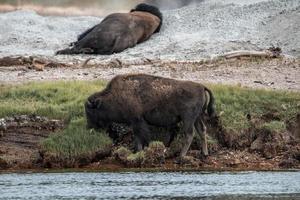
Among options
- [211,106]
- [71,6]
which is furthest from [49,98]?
[71,6]

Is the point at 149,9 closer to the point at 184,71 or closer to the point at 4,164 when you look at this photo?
the point at 184,71

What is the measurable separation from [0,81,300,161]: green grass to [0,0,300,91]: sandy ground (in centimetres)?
153

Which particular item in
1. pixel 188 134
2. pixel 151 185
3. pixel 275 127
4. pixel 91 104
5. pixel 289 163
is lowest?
pixel 289 163

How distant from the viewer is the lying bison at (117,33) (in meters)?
31.2

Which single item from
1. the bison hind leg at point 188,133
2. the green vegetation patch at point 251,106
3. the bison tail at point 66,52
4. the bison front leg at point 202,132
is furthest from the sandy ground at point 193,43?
the bison hind leg at point 188,133

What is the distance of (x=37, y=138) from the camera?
74.5ft

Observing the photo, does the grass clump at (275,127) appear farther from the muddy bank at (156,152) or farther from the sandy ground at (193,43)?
the sandy ground at (193,43)

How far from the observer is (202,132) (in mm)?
22609

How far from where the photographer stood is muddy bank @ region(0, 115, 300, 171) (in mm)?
21703

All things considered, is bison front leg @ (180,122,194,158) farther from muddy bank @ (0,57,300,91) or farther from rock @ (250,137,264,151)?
muddy bank @ (0,57,300,91)

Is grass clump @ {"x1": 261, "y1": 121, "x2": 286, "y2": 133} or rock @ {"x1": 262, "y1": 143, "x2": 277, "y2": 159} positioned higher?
grass clump @ {"x1": 261, "y1": 121, "x2": 286, "y2": 133}

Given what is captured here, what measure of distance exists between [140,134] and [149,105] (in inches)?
27.9

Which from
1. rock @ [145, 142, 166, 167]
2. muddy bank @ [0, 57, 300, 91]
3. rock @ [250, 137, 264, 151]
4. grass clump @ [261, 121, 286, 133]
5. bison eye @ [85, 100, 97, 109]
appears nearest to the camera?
rock @ [145, 142, 166, 167]

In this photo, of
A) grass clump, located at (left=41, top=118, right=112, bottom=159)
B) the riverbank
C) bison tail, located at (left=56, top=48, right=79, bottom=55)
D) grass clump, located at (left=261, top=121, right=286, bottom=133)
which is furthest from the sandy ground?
grass clump, located at (left=41, top=118, right=112, bottom=159)
